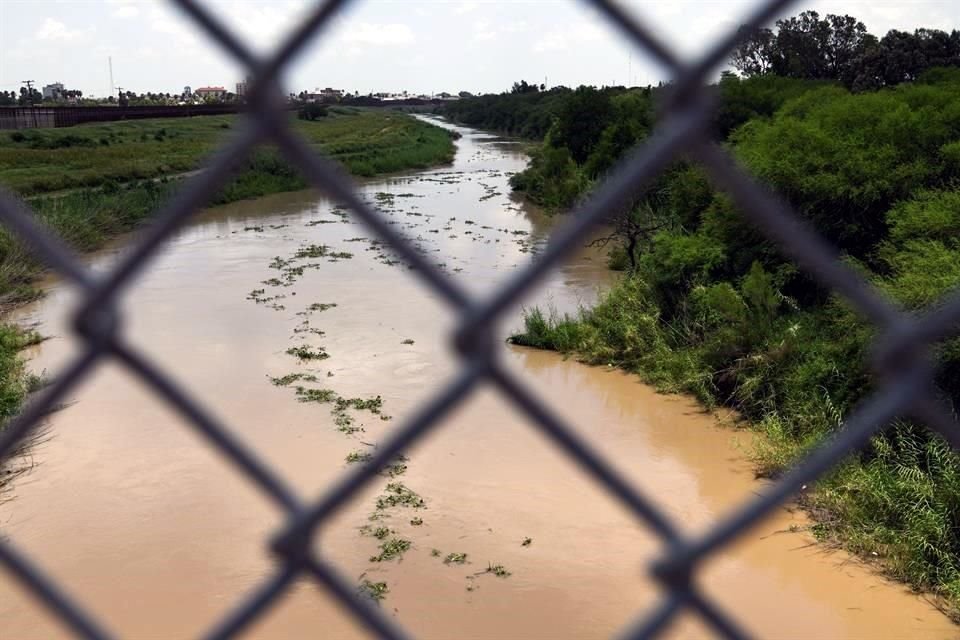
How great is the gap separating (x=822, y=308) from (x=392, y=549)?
13.6 feet

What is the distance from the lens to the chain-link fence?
54cm

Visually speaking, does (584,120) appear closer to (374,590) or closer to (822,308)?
(822,308)

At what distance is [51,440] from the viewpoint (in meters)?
7.32

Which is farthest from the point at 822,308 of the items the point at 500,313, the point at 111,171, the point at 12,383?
the point at 111,171

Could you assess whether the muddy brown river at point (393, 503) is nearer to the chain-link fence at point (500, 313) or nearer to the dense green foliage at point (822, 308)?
the dense green foliage at point (822, 308)

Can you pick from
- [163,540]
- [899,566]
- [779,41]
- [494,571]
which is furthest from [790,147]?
[779,41]

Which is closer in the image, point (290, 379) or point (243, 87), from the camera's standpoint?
point (243, 87)

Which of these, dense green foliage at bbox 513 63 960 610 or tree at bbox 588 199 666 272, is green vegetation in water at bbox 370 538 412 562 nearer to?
dense green foliage at bbox 513 63 960 610

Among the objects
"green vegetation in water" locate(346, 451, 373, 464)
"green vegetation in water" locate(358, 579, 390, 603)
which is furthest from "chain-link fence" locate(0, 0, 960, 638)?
"green vegetation in water" locate(346, 451, 373, 464)

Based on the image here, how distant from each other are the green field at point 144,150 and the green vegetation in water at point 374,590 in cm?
1243

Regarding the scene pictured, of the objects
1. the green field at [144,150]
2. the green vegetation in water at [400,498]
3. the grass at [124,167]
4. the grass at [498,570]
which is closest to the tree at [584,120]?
the green field at [144,150]

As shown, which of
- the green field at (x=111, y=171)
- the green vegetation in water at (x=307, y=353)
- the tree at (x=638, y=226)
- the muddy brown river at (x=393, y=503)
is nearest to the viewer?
the muddy brown river at (x=393, y=503)

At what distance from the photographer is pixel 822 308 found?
7.58m

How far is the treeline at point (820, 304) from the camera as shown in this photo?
5387mm
